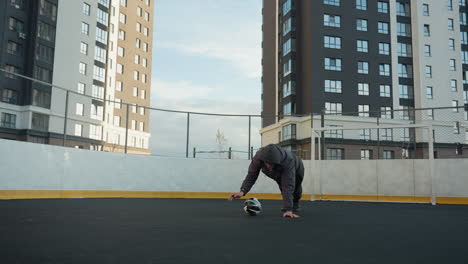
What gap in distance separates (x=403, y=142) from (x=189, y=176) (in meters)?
10.2

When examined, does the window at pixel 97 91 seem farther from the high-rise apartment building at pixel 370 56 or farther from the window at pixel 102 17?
the high-rise apartment building at pixel 370 56

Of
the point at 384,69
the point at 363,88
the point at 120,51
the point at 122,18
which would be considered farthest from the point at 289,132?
the point at 122,18

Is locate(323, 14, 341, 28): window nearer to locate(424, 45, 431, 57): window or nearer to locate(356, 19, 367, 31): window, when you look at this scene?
locate(356, 19, 367, 31): window

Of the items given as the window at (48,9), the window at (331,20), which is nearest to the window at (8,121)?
the window at (48,9)

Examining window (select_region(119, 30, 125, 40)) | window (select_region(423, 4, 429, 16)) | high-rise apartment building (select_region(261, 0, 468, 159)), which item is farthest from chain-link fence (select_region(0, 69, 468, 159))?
window (select_region(119, 30, 125, 40))

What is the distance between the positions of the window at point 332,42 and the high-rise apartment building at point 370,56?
0.42 feet

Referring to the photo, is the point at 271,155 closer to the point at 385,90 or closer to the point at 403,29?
the point at 385,90

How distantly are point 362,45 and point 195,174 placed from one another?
37456 millimetres

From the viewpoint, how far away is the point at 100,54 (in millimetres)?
50500

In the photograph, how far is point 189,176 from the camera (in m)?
16.7

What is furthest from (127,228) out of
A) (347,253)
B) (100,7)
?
(100,7)

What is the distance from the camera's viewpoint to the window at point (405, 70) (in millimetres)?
48969

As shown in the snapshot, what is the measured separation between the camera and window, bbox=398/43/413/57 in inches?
1946

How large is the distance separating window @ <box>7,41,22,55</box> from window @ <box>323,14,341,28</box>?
3323 cm
